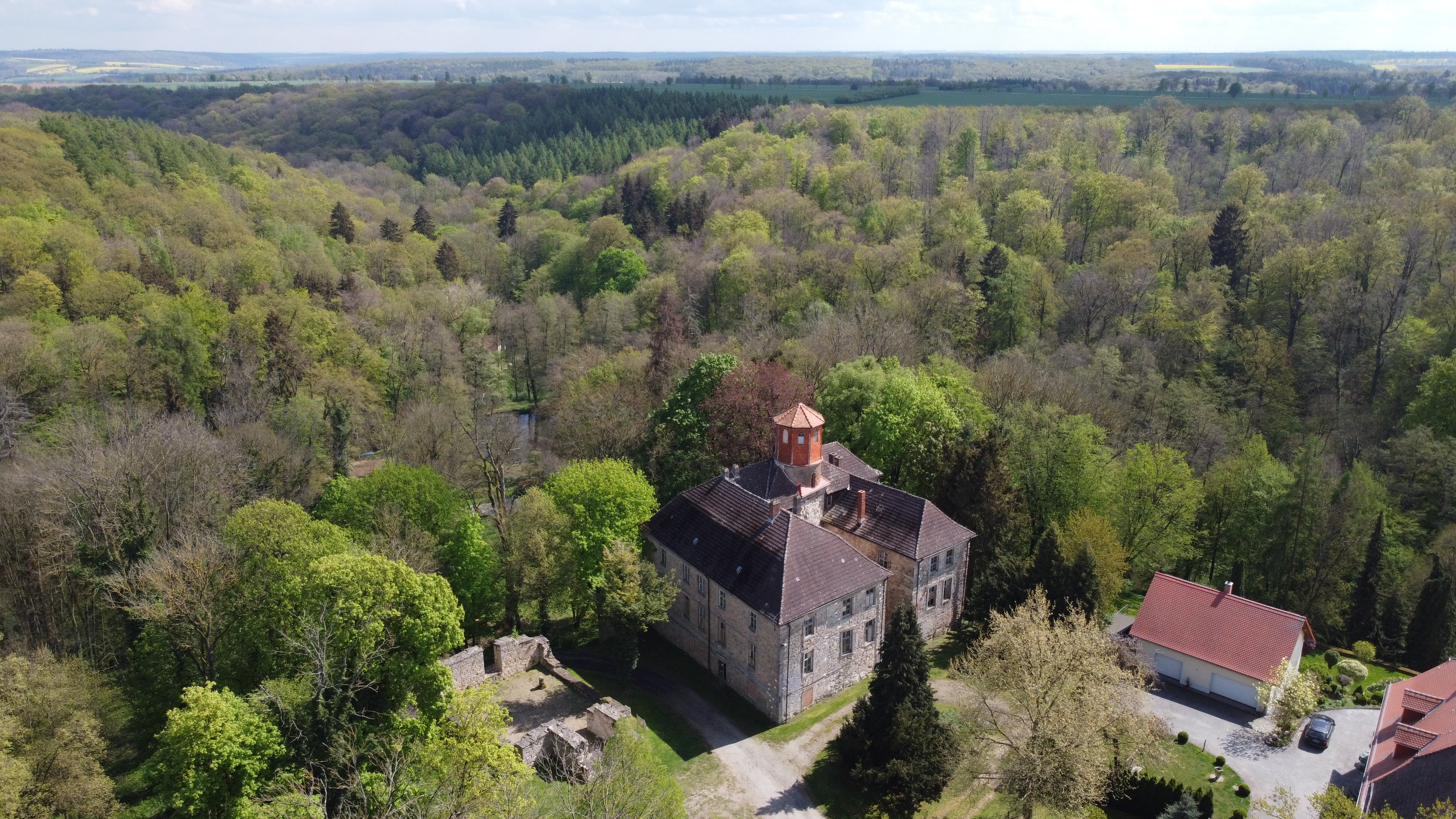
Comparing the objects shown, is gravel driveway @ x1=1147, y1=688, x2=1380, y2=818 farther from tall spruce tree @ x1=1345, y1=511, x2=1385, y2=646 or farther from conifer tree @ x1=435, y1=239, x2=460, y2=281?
conifer tree @ x1=435, y1=239, x2=460, y2=281

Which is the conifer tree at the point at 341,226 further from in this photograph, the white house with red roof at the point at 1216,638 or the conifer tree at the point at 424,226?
the white house with red roof at the point at 1216,638

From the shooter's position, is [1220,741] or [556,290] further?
[556,290]

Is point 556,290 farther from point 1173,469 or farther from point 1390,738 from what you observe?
point 1390,738

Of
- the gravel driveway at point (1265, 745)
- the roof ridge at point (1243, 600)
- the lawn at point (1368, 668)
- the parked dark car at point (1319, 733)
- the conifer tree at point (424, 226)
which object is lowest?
the lawn at point (1368, 668)

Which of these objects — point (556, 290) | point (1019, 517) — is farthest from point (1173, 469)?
point (556, 290)

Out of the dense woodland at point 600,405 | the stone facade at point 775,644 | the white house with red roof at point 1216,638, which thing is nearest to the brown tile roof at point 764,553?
the stone facade at point 775,644

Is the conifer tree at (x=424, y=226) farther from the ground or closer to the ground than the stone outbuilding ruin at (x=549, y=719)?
farther from the ground

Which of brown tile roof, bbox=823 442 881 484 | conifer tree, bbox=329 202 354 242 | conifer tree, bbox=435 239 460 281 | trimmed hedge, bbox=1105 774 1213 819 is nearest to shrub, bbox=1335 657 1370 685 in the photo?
trimmed hedge, bbox=1105 774 1213 819
